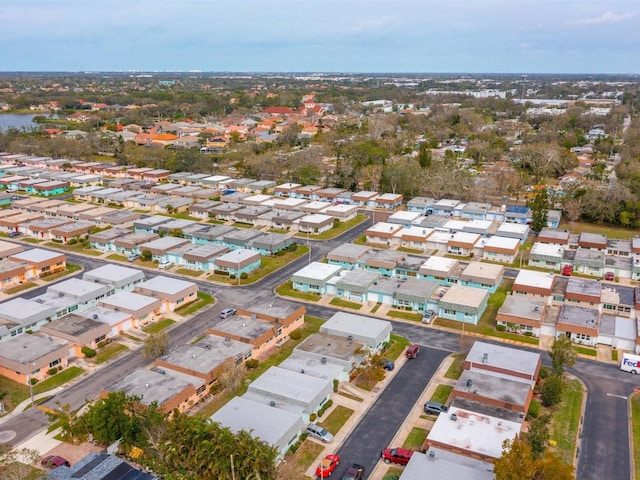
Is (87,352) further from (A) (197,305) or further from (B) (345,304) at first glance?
(B) (345,304)

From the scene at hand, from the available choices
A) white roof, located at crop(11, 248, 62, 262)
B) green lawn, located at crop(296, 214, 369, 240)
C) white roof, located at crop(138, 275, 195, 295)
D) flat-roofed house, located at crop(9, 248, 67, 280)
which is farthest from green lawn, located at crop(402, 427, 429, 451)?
white roof, located at crop(11, 248, 62, 262)

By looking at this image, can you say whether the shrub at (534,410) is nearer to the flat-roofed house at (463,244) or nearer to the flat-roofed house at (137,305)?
the flat-roofed house at (463,244)

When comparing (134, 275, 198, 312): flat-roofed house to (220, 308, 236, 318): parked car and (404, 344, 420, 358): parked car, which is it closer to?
(220, 308, 236, 318): parked car

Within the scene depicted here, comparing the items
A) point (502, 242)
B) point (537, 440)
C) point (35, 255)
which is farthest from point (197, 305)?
point (502, 242)

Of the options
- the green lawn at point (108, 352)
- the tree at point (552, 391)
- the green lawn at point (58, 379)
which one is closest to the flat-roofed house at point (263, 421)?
the green lawn at point (58, 379)

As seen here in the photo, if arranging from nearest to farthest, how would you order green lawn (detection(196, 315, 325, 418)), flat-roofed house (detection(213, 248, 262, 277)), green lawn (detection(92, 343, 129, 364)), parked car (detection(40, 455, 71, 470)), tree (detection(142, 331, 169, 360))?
parked car (detection(40, 455, 71, 470))
green lawn (detection(196, 315, 325, 418))
tree (detection(142, 331, 169, 360))
green lawn (detection(92, 343, 129, 364))
flat-roofed house (detection(213, 248, 262, 277))
